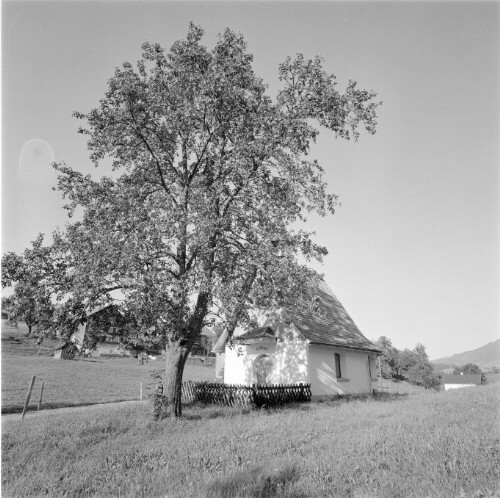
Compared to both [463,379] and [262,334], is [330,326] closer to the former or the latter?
[262,334]

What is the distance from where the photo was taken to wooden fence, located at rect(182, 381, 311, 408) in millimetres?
16766

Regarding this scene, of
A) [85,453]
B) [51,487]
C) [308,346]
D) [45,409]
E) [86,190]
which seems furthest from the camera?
[308,346]

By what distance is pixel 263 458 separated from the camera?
23.1 feet

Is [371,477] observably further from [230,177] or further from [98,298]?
[230,177]

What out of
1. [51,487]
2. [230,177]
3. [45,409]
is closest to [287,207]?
[230,177]

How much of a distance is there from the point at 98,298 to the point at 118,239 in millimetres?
2336

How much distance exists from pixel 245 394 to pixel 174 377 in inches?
182

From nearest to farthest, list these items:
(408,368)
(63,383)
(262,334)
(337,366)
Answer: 1. (262,334)
2. (337,366)
3. (63,383)
4. (408,368)

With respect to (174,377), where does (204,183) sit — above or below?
above

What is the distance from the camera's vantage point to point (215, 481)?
567cm

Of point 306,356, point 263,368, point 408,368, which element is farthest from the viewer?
point 408,368

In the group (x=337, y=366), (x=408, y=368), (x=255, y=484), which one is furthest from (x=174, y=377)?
(x=408, y=368)

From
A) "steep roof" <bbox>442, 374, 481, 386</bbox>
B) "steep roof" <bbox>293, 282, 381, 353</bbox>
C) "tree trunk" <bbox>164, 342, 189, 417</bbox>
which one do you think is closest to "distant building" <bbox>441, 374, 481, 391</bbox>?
"steep roof" <bbox>442, 374, 481, 386</bbox>

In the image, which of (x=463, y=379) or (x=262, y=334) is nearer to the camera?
(x=262, y=334)
